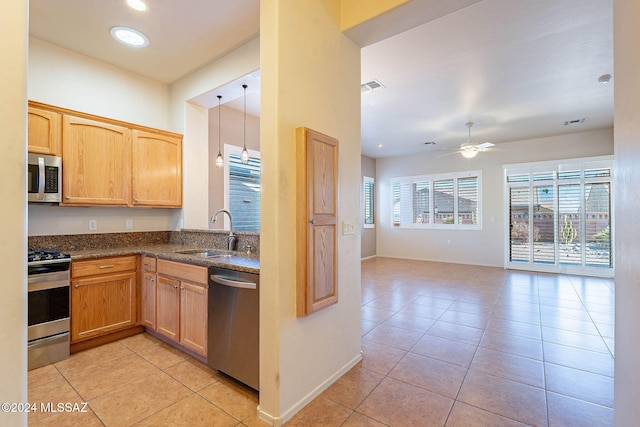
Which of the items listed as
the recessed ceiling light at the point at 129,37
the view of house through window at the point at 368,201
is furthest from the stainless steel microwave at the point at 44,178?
the view of house through window at the point at 368,201

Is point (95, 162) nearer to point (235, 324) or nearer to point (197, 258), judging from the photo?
point (197, 258)

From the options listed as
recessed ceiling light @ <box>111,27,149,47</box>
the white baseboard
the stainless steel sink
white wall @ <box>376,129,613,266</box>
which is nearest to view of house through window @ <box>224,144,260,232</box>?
the stainless steel sink

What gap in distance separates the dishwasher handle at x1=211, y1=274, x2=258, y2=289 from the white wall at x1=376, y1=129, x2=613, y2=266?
22.5ft

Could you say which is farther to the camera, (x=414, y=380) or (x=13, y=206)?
(x=414, y=380)

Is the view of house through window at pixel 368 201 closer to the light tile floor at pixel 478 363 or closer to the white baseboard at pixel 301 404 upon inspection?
the light tile floor at pixel 478 363

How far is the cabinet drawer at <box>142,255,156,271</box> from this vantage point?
282 centimetres

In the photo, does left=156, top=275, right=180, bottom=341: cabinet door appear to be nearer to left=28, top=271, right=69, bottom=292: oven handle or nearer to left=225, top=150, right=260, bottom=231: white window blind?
left=28, top=271, right=69, bottom=292: oven handle

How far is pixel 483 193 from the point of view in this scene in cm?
703

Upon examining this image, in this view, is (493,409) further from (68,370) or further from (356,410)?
(68,370)

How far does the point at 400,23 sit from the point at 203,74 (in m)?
2.38

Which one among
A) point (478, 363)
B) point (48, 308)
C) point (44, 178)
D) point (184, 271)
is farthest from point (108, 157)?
point (478, 363)

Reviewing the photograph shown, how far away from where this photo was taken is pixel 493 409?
1861 millimetres

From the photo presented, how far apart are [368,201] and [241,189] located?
4.71 meters

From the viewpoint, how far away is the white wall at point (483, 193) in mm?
6066
